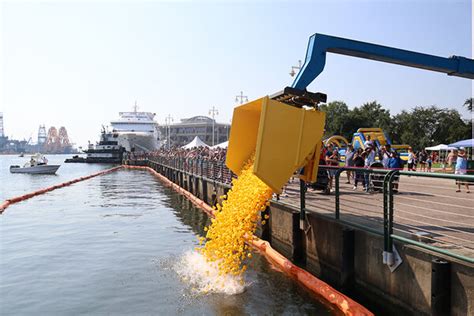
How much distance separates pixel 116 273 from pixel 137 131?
88.5m

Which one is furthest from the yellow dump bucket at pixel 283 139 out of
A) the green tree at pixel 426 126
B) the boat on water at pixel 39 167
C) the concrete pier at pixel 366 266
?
the green tree at pixel 426 126

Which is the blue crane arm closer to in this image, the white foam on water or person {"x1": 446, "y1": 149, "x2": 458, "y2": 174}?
the white foam on water

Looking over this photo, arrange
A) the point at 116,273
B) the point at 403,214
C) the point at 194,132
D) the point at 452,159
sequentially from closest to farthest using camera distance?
the point at 403,214 → the point at 116,273 → the point at 452,159 → the point at 194,132

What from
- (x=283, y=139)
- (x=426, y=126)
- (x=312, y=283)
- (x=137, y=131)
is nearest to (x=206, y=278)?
(x=312, y=283)

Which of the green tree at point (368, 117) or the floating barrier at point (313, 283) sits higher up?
the green tree at point (368, 117)

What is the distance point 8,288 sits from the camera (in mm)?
8391

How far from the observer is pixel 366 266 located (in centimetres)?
675

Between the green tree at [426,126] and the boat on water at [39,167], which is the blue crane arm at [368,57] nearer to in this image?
the boat on water at [39,167]

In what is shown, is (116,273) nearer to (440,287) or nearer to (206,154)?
(440,287)

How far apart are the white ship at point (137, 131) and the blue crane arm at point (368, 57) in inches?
3155

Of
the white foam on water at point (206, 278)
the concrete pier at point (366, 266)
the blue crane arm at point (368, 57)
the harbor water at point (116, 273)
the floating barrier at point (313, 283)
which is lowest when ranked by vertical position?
the harbor water at point (116, 273)

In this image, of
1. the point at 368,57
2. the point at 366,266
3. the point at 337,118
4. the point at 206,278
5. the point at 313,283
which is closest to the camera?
the point at 366,266

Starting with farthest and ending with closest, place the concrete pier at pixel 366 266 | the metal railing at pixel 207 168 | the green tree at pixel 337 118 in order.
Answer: the green tree at pixel 337 118, the metal railing at pixel 207 168, the concrete pier at pixel 366 266

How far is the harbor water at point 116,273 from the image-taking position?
7188 mm
